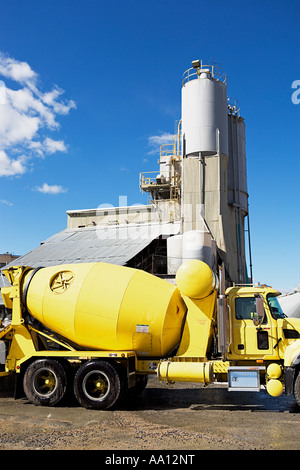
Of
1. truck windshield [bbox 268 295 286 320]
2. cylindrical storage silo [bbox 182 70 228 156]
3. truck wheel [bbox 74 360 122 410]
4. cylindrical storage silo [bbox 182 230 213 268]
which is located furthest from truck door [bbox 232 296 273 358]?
cylindrical storage silo [bbox 182 70 228 156]

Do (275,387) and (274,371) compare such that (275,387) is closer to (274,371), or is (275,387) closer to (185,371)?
(274,371)

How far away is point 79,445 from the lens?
705cm

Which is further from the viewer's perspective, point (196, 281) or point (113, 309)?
point (113, 309)

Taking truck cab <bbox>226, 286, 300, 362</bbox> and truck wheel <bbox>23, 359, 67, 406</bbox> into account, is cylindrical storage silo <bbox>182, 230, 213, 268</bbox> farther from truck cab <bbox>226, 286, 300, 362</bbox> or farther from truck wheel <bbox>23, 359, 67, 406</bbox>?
truck wheel <bbox>23, 359, 67, 406</bbox>

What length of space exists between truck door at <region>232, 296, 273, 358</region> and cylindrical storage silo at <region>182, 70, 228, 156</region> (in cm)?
1892

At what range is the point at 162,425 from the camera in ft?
27.6

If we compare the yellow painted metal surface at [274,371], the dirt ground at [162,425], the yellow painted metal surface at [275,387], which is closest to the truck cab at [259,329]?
the yellow painted metal surface at [274,371]

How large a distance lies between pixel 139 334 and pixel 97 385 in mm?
1553

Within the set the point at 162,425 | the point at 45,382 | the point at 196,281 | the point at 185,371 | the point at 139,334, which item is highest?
the point at 196,281

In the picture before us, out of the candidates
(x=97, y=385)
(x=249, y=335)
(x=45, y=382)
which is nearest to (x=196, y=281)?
(x=249, y=335)

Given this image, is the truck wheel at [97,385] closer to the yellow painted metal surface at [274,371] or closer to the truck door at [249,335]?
the truck door at [249,335]

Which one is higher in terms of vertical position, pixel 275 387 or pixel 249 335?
pixel 249 335

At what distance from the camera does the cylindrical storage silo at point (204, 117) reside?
27484 millimetres

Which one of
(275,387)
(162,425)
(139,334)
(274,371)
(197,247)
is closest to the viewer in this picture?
(162,425)
